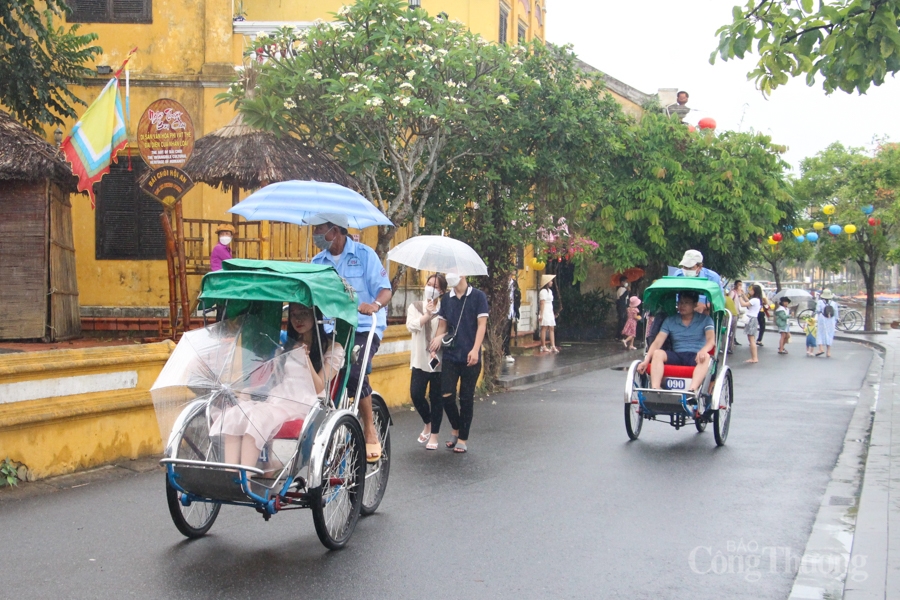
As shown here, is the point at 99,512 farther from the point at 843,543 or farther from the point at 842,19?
the point at 842,19

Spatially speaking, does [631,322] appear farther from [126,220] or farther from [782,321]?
[126,220]

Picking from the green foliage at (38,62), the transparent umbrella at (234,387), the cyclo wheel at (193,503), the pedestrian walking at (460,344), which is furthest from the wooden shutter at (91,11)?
the cyclo wheel at (193,503)

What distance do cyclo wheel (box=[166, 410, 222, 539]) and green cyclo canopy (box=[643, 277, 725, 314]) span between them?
17.9ft

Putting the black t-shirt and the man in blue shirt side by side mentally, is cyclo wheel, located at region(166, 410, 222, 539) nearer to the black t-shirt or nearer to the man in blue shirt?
the man in blue shirt

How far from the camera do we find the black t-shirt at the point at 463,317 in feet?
29.9

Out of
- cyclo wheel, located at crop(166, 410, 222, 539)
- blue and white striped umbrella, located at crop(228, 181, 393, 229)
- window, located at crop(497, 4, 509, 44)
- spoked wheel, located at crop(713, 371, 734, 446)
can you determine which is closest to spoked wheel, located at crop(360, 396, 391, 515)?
cyclo wheel, located at crop(166, 410, 222, 539)

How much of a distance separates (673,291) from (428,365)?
9.24ft

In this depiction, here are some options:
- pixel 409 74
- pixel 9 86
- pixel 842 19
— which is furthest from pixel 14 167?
pixel 842 19

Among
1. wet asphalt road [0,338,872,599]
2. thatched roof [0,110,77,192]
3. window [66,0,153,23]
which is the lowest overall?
wet asphalt road [0,338,872,599]

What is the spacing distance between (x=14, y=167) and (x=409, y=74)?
5.54 metres

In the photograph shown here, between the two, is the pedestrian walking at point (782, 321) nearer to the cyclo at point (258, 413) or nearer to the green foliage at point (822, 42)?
the green foliage at point (822, 42)

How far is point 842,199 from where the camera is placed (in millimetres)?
36656

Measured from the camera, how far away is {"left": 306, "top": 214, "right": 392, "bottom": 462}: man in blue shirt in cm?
652

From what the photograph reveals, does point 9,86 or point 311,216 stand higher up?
point 9,86
